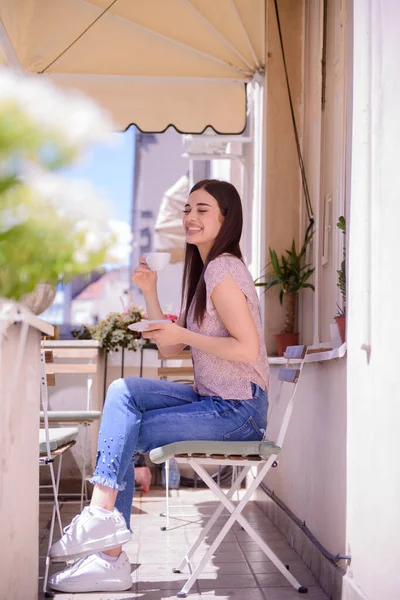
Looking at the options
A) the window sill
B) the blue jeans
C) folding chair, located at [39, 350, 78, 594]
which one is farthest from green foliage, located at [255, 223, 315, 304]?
the blue jeans

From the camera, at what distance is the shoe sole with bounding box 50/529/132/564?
8.74ft

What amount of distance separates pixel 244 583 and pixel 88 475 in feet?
9.86

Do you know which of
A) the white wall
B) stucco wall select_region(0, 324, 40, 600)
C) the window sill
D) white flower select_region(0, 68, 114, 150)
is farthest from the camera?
the window sill

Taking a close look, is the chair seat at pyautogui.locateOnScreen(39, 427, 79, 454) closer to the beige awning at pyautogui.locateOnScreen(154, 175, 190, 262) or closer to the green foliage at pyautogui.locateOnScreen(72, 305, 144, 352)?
the green foliage at pyautogui.locateOnScreen(72, 305, 144, 352)

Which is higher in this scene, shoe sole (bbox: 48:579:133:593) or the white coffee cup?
the white coffee cup

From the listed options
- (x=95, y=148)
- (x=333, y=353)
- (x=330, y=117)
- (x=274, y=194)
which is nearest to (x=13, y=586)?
(x=333, y=353)

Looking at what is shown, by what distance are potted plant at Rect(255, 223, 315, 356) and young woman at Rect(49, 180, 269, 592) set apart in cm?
188

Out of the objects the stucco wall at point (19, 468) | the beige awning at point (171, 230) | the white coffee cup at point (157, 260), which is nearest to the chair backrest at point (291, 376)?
the white coffee cup at point (157, 260)

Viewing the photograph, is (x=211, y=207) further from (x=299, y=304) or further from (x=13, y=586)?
(x=299, y=304)

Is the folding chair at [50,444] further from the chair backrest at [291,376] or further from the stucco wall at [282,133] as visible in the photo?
the stucco wall at [282,133]

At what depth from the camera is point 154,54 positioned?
5.20 m

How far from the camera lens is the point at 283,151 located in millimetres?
5379

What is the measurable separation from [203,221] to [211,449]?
0.95 metres

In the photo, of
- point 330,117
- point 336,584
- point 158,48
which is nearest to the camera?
point 336,584
